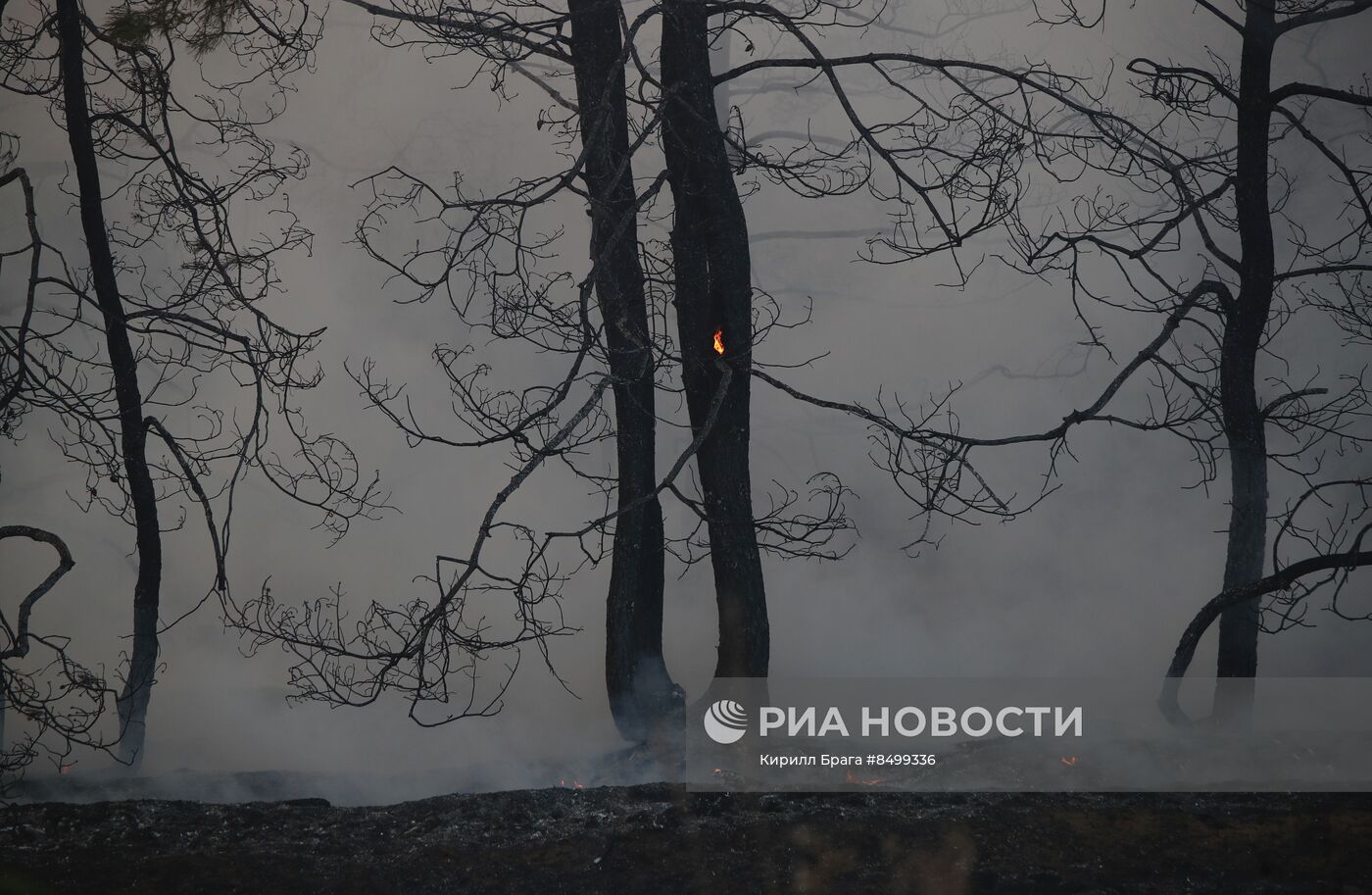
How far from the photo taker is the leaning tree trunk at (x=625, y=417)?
161 inches

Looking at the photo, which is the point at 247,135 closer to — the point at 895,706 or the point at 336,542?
the point at 336,542

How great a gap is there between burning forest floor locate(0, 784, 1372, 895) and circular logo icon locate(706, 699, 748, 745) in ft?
1.93

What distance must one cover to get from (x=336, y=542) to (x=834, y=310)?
2.25 metres

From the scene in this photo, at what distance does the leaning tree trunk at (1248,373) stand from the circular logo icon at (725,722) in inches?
72.5

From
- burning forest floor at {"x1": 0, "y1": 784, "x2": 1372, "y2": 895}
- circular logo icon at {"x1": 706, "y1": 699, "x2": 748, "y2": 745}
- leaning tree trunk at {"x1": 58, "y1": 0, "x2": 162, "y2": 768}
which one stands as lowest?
burning forest floor at {"x1": 0, "y1": 784, "x2": 1372, "y2": 895}

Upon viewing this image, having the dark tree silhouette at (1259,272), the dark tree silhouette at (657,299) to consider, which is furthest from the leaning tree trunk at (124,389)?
the dark tree silhouette at (1259,272)

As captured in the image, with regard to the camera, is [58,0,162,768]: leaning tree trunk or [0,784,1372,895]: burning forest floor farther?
[58,0,162,768]: leaning tree trunk

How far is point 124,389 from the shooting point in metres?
4.24

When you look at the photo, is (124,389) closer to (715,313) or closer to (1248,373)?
(715,313)

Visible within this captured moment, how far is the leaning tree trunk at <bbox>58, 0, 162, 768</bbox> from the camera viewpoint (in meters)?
4.11

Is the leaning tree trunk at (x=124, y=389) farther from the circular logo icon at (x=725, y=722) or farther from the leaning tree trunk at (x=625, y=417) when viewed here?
the circular logo icon at (x=725, y=722)

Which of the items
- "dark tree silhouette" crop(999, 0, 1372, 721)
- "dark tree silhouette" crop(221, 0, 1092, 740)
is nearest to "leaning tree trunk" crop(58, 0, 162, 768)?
"dark tree silhouette" crop(221, 0, 1092, 740)

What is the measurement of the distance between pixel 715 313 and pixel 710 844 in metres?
1.85

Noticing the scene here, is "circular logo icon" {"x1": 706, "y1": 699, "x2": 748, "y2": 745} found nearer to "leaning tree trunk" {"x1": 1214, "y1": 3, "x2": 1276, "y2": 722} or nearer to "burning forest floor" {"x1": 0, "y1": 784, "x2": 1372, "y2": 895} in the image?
"burning forest floor" {"x1": 0, "y1": 784, "x2": 1372, "y2": 895}
